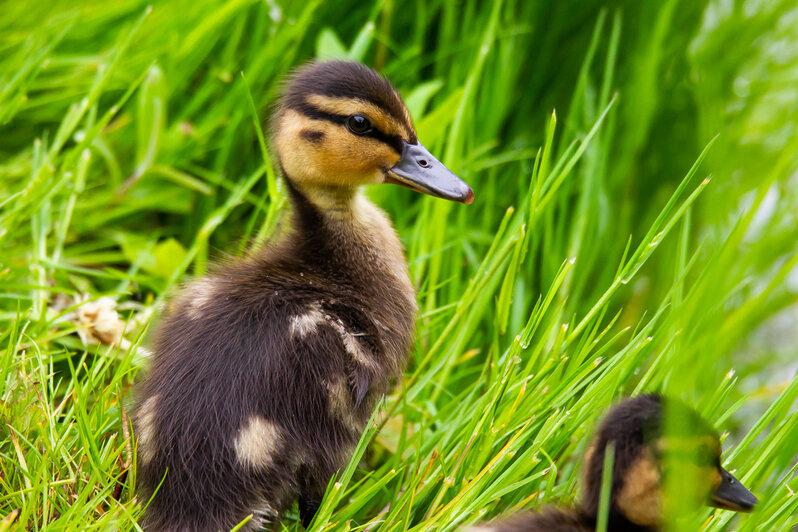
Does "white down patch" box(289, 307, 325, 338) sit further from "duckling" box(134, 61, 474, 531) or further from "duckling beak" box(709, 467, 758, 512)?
"duckling beak" box(709, 467, 758, 512)

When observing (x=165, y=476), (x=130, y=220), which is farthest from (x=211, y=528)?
(x=130, y=220)

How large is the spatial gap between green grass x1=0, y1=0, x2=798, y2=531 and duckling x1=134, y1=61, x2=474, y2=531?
95 mm

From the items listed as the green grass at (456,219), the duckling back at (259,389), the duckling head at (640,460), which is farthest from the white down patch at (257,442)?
the duckling head at (640,460)

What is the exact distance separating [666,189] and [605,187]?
0.91 ft


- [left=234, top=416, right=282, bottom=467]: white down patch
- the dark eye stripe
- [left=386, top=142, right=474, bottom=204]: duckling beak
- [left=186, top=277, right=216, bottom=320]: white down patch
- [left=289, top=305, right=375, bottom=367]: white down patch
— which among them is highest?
the dark eye stripe

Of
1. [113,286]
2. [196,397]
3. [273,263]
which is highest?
[273,263]

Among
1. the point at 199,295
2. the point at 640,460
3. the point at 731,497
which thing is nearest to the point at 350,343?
the point at 199,295

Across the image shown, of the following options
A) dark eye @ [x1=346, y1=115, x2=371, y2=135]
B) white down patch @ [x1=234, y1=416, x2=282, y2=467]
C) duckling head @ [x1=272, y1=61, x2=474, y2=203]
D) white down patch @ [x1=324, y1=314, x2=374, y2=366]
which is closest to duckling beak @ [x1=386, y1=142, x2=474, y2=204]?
duckling head @ [x1=272, y1=61, x2=474, y2=203]

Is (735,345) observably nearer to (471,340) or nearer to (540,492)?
(540,492)

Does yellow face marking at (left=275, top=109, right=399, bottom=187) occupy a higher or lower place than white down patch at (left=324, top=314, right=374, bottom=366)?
higher

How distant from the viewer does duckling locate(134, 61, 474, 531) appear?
5.21ft

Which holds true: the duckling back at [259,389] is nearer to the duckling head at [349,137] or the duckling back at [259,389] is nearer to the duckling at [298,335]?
the duckling at [298,335]

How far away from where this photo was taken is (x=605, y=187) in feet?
8.83

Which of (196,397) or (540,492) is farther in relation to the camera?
(540,492)
